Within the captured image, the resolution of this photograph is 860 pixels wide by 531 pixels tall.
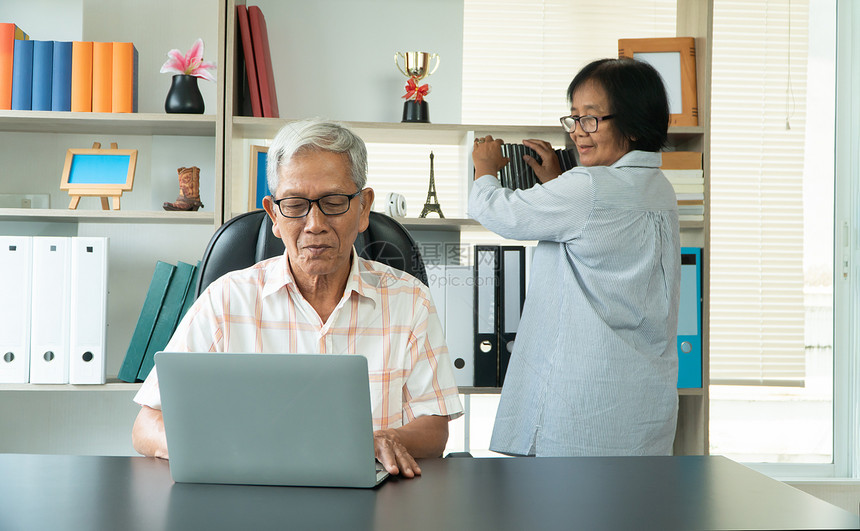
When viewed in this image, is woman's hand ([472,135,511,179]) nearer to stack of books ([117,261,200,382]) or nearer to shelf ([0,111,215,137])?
shelf ([0,111,215,137])

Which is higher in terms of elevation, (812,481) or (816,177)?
(816,177)

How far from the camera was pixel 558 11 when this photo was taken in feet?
9.26

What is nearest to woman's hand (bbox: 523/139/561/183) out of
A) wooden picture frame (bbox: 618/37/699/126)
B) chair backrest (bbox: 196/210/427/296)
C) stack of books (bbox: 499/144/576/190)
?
stack of books (bbox: 499/144/576/190)

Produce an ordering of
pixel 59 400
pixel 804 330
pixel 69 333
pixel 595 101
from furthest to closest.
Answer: pixel 804 330 → pixel 59 400 → pixel 69 333 → pixel 595 101

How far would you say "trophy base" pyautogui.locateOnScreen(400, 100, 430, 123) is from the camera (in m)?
2.41

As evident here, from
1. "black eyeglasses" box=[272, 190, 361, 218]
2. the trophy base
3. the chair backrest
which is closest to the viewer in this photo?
"black eyeglasses" box=[272, 190, 361, 218]

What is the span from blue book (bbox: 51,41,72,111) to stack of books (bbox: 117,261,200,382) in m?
0.58

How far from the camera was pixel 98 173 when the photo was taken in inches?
93.4

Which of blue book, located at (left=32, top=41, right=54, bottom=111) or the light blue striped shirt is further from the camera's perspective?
blue book, located at (left=32, top=41, right=54, bottom=111)

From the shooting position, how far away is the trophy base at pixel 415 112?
241 centimetres

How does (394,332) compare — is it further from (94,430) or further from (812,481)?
(812,481)

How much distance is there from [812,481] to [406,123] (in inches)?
82.6

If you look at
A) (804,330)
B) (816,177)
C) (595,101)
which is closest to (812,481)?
(804,330)

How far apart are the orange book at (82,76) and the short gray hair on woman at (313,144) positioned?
48.2 inches
